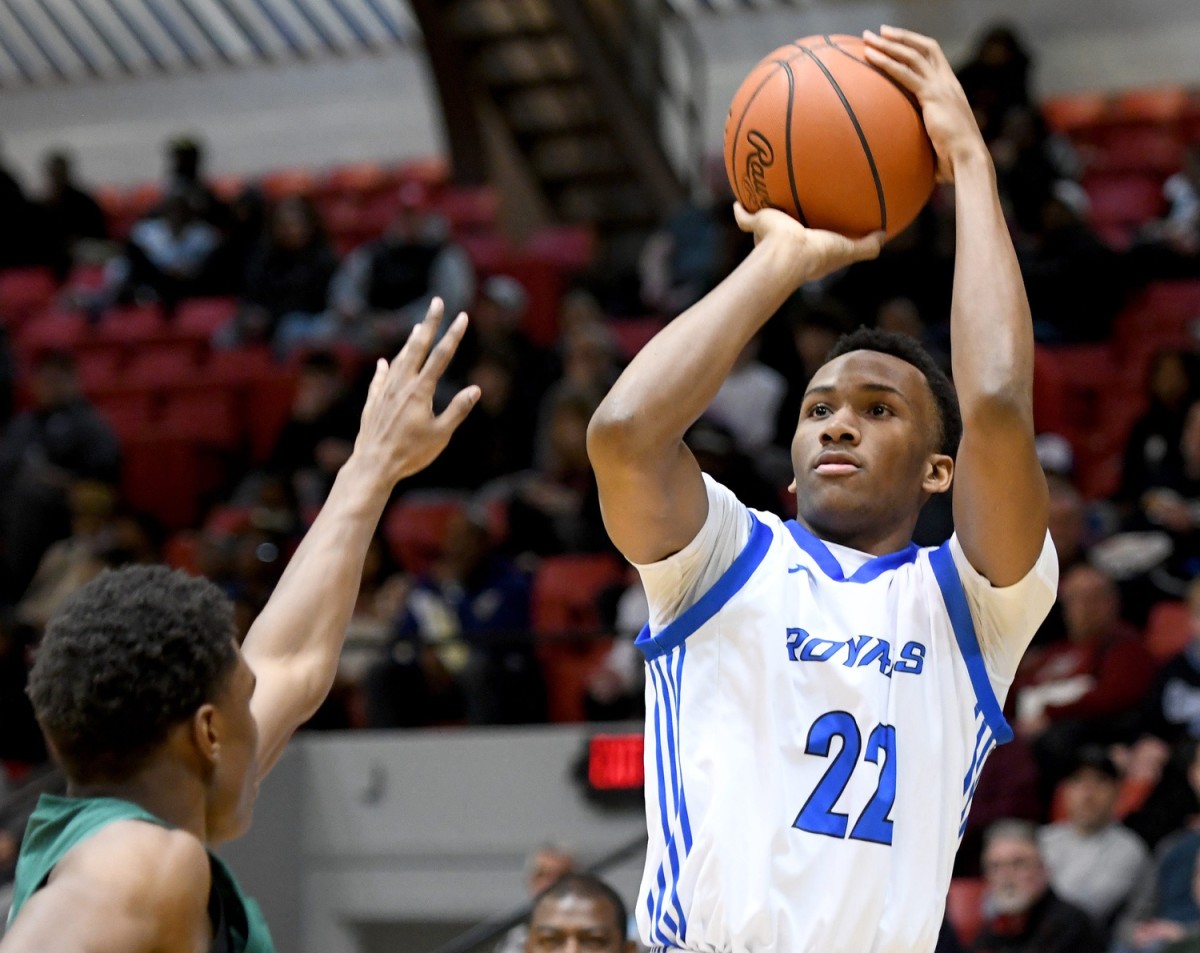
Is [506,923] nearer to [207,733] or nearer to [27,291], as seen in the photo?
[207,733]

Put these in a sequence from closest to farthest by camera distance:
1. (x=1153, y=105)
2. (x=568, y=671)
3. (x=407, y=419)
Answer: (x=407, y=419), (x=568, y=671), (x=1153, y=105)

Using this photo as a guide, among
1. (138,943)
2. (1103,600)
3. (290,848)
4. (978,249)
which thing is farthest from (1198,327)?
(138,943)

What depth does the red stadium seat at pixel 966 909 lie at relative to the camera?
251 inches

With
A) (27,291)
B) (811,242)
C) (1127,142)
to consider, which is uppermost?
(811,242)

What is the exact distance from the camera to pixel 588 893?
4.50 meters

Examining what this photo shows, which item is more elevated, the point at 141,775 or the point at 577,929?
the point at 141,775

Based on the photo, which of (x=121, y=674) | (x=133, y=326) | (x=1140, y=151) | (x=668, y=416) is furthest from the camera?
(x=133, y=326)

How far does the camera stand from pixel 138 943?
2.03 meters

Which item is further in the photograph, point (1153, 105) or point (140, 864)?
point (1153, 105)

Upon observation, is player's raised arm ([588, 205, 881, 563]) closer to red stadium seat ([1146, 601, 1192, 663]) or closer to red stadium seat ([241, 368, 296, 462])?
red stadium seat ([1146, 601, 1192, 663])

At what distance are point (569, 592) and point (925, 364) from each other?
494cm

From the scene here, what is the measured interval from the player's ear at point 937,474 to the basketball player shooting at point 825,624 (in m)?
0.08

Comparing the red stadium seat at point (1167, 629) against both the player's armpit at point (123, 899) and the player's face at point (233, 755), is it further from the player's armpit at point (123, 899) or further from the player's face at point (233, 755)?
the player's armpit at point (123, 899)

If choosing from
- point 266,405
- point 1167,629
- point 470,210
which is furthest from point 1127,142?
point 266,405
